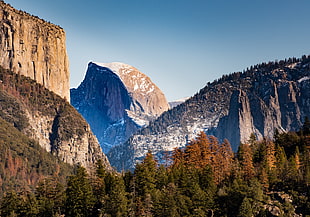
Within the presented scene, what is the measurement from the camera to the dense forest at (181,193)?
91438 mm

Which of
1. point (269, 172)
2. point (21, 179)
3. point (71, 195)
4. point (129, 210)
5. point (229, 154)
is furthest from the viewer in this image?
point (21, 179)

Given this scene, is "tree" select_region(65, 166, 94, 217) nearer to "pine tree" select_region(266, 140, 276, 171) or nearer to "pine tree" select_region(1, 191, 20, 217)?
"pine tree" select_region(1, 191, 20, 217)

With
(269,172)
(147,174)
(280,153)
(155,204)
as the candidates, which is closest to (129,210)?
(155,204)

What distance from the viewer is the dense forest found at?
3600 inches

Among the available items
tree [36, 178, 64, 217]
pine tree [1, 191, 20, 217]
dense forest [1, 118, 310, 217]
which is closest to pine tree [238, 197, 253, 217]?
dense forest [1, 118, 310, 217]

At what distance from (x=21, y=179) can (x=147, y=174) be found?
11211cm

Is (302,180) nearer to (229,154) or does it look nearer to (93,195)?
(229,154)

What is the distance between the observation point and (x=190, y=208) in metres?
93.1

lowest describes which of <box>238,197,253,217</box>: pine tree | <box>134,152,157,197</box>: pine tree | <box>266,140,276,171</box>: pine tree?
<box>238,197,253,217</box>: pine tree

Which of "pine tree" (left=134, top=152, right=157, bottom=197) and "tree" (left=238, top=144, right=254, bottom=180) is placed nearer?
"pine tree" (left=134, top=152, right=157, bottom=197)

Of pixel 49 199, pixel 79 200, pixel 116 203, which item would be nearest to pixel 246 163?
pixel 116 203

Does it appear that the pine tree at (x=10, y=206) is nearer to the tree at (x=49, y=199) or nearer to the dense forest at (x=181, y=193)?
the dense forest at (x=181, y=193)

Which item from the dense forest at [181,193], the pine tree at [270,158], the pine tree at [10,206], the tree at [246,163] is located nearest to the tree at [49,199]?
the dense forest at [181,193]

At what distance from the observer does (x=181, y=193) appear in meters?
96.5
